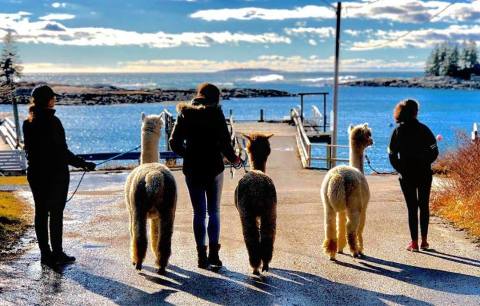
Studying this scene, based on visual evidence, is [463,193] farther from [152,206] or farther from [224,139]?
[152,206]

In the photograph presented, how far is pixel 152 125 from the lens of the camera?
8070mm

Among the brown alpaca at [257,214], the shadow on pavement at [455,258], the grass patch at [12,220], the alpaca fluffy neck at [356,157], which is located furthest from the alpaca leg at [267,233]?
the grass patch at [12,220]

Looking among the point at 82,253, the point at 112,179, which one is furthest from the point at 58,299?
the point at 112,179

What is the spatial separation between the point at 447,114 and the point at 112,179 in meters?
94.9

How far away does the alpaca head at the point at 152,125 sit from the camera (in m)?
8.07

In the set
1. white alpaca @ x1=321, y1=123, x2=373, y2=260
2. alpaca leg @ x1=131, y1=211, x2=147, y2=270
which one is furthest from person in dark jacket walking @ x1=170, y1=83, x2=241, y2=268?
white alpaca @ x1=321, y1=123, x2=373, y2=260

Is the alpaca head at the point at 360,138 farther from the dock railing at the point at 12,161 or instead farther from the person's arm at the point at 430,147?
the dock railing at the point at 12,161

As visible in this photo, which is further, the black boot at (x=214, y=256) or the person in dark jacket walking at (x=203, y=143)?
the black boot at (x=214, y=256)

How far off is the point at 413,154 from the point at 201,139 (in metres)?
2.77

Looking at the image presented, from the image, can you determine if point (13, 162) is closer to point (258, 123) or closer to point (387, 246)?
point (258, 123)

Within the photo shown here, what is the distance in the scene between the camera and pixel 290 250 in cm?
850

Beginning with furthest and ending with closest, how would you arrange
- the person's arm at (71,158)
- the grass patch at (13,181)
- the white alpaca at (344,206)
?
1. the grass patch at (13,181)
2. the white alpaca at (344,206)
3. the person's arm at (71,158)

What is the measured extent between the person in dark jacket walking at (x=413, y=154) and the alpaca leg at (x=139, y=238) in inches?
130

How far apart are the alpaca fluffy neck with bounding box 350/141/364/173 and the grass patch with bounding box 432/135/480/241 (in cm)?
214
